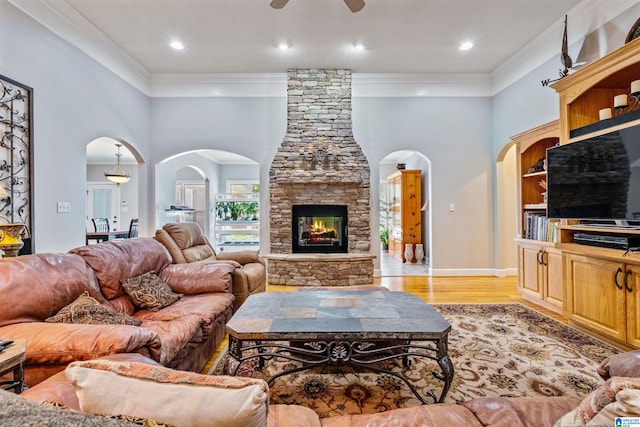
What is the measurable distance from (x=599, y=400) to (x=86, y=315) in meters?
2.20

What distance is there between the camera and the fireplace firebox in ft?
18.3

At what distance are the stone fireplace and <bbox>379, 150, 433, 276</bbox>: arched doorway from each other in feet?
2.43

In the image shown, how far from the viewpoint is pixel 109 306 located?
2.22 m

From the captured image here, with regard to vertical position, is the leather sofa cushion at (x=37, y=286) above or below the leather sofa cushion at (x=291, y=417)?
above

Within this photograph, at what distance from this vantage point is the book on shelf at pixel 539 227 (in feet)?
12.6

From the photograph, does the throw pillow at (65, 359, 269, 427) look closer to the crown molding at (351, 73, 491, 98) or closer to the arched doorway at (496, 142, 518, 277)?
the crown molding at (351, 73, 491, 98)

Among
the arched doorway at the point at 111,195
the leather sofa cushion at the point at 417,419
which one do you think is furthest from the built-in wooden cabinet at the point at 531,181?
the arched doorway at the point at 111,195

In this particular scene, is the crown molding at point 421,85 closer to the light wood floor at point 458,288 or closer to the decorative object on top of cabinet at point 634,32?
the decorative object on top of cabinet at point 634,32

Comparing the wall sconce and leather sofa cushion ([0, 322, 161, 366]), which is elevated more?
the wall sconce

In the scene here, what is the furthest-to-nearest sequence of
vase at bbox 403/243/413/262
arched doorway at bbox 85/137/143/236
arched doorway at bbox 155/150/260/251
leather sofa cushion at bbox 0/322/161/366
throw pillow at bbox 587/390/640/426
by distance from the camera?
arched doorway at bbox 85/137/143/236, arched doorway at bbox 155/150/260/251, vase at bbox 403/243/413/262, leather sofa cushion at bbox 0/322/161/366, throw pillow at bbox 587/390/640/426

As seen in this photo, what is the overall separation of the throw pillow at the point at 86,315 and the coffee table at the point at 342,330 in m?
0.66

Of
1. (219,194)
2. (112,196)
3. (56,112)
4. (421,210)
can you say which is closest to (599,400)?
(56,112)

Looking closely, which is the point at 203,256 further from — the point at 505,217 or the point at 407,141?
the point at 505,217

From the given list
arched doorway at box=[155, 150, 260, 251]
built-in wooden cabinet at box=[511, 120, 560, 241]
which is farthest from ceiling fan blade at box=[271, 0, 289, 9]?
arched doorway at box=[155, 150, 260, 251]
